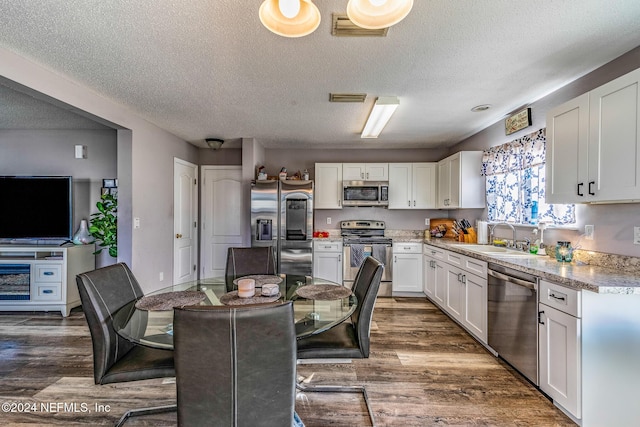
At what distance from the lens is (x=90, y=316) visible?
1.46 m

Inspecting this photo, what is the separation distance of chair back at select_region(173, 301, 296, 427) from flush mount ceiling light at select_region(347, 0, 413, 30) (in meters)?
1.16

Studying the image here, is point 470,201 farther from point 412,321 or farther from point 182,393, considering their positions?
point 182,393

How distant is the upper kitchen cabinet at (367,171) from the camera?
15.1 ft

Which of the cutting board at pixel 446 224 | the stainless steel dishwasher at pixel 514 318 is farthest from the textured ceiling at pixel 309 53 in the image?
the cutting board at pixel 446 224

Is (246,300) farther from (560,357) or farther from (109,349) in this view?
(560,357)

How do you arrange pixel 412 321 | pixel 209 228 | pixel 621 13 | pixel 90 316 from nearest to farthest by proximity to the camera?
pixel 90 316
pixel 621 13
pixel 412 321
pixel 209 228

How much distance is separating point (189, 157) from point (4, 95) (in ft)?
6.85

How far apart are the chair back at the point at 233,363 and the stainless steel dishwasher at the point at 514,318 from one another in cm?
183

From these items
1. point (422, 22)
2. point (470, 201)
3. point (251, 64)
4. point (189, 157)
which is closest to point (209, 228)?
point (189, 157)

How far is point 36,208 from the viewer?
3.64 meters

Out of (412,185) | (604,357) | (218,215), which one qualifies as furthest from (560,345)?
(218,215)

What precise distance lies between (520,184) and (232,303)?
3081mm

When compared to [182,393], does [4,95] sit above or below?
above

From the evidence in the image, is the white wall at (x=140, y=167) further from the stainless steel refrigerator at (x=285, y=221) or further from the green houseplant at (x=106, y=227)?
the stainless steel refrigerator at (x=285, y=221)
